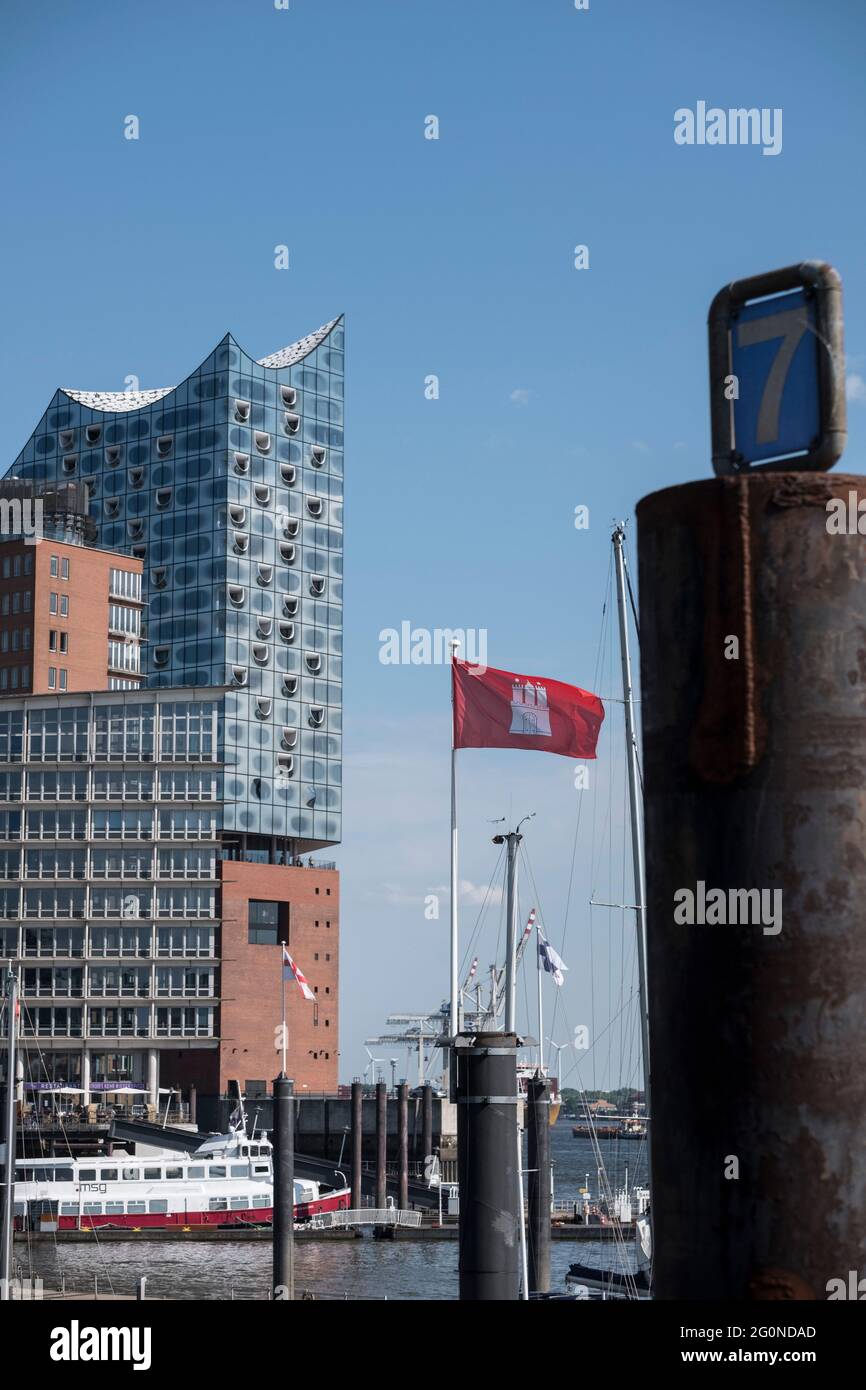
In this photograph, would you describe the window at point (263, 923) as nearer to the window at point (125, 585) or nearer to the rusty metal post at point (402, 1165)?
the window at point (125, 585)

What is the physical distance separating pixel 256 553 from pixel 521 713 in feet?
358

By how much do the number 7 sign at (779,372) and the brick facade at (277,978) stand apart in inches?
4389

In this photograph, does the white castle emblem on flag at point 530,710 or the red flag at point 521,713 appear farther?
the white castle emblem on flag at point 530,710

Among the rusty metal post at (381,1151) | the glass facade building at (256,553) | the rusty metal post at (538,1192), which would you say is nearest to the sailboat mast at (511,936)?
the rusty metal post at (538,1192)

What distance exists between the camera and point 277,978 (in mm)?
118312

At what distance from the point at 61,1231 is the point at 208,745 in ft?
139

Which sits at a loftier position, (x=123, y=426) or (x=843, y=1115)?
(x=123, y=426)

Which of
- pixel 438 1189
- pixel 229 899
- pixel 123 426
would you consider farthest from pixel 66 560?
pixel 438 1189

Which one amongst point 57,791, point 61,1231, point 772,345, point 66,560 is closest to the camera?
point 772,345

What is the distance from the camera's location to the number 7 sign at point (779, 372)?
4789mm

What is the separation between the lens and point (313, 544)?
137m

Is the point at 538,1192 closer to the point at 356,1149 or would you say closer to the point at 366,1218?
the point at 366,1218

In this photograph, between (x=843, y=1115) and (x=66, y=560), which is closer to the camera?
(x=843, y=1115)

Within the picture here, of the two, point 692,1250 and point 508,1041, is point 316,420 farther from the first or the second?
point 692,1250
